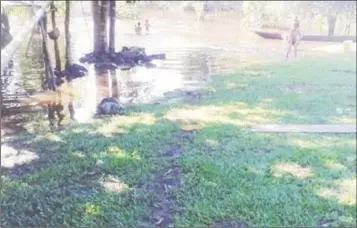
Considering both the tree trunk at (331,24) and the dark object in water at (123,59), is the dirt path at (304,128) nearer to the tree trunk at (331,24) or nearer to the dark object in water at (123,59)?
the tree trunk at (331,24)

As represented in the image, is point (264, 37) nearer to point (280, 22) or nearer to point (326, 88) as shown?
point (280, 22)

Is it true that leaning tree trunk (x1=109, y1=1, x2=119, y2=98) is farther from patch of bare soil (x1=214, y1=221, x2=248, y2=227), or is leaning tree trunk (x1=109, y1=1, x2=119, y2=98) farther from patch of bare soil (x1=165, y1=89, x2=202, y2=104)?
patch of bare soil (x1=214, y1=221, x2=248, y2=227)

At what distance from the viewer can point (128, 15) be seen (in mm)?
2152

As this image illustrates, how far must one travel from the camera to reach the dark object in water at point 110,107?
2.72m

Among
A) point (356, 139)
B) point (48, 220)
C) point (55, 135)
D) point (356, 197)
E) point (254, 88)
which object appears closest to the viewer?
point (48, 220)

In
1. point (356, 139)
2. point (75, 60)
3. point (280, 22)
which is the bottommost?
point (356, 139)

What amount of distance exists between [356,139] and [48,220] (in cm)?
183

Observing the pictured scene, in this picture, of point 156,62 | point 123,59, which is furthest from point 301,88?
point 123,59

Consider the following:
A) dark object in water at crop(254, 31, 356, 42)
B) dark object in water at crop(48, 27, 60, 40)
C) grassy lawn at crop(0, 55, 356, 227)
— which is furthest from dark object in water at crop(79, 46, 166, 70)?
dark object in water at crop(254, 31, 356, 42)

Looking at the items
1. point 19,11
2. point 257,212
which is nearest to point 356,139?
point 257,212

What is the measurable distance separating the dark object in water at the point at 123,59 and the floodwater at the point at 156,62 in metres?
0.04

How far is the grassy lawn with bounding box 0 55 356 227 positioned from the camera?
1.72 metres

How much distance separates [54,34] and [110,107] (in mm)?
717

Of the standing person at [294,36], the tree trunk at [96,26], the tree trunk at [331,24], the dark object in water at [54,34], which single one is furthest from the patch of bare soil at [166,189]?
the tree trunk at [331,24]
